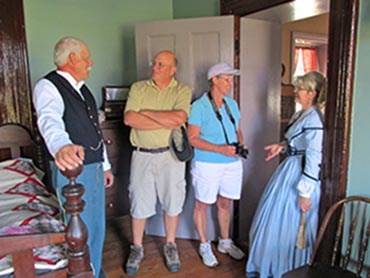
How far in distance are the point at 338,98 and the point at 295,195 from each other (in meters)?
0.61

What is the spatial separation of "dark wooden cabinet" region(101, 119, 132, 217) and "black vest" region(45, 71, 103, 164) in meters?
1.01

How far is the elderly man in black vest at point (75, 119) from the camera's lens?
1.52 metres

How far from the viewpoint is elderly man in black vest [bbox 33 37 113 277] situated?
1.52m

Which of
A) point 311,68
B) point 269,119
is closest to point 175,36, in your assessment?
point 269,119

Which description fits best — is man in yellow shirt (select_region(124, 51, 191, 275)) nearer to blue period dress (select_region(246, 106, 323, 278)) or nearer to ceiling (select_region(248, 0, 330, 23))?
blue period dress (select_region(246, 106, 323, 278))

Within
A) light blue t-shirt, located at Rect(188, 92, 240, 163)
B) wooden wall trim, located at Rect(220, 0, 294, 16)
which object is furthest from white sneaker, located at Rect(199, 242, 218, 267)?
wooden wall trim, located at Rect(220, 0, 294, 16)

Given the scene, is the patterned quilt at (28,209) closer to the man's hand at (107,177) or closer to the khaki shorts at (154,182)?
the man's hand at (107,177)

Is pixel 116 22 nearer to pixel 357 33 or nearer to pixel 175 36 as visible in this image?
pixel 175 36

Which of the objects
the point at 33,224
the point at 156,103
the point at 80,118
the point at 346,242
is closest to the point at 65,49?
the point at 80,118

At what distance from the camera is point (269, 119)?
2824 mm

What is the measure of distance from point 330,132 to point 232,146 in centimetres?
71

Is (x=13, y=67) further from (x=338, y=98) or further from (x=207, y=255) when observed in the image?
(x=338, y=98)

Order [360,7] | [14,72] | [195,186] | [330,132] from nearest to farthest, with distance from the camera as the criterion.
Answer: [360,7]
[330,132]
[195,186]
[14,72]

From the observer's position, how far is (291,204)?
1.97m
